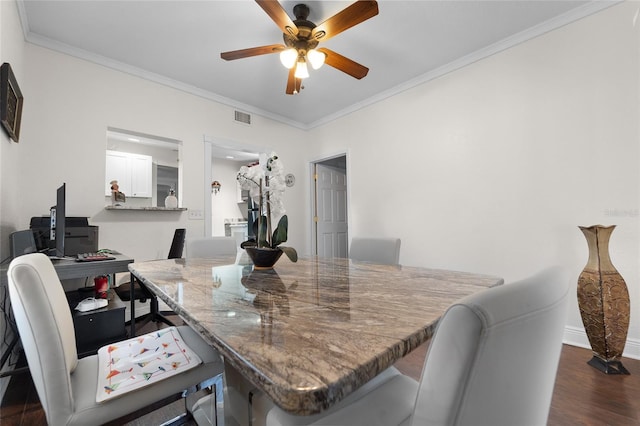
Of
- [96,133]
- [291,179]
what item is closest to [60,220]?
[96,133]

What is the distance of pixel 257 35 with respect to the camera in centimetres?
242

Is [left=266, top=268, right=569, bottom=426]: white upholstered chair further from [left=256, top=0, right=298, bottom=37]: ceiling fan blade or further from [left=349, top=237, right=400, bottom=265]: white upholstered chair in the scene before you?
[left=256, top=0, right=298, bottom=37]: ceiling fan blade

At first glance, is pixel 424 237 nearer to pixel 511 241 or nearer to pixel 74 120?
pixel 511 241

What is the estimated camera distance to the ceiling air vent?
379 cm

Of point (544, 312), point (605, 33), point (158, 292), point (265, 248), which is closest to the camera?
point (544, 312)

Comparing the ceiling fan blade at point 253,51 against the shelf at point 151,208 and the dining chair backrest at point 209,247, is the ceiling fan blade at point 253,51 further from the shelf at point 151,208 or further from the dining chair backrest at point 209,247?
the shelf at point 151,208

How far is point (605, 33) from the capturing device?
2090mm

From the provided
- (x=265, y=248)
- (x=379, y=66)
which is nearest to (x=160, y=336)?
(x=265, y=248)

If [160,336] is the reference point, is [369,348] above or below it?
above

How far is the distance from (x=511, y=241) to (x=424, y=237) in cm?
84

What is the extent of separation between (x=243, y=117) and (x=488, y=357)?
4065mm

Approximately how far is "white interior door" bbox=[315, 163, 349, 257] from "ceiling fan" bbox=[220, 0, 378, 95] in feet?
7.99

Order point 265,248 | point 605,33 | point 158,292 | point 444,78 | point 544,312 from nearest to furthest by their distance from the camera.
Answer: point 544,312, point 158,292, point 265,248, point 605,33, point 444,78

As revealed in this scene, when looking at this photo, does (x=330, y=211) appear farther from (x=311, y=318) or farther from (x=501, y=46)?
(x=311, y=318)
